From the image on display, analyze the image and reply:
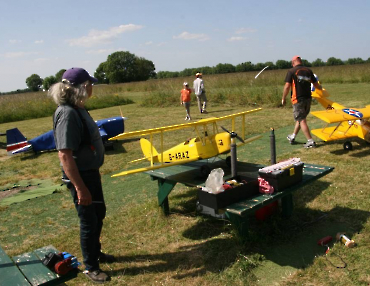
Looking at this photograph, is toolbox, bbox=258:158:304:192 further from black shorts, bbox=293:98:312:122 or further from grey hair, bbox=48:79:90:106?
black shorts, bbox=293:98:312:122

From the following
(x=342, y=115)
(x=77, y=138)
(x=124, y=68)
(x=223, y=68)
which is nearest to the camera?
(x=77, y=138)

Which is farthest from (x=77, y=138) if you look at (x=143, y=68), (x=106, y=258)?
(x=143, y=68)

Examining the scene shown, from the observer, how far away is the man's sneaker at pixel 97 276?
10.2ft

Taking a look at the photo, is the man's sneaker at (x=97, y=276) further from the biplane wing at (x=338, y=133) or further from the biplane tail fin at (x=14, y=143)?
the biplane tail fin at (x=14, y=143)

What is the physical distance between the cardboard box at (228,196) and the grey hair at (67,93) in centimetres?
140

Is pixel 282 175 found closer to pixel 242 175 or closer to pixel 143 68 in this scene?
pixel 242 175

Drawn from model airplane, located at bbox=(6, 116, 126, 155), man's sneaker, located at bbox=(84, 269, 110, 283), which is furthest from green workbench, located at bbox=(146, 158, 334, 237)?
model airplane, located at bbox=(6, 116, 126, 155)

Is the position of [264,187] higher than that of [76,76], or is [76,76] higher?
[76,76]

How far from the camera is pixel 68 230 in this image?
14.3 feet

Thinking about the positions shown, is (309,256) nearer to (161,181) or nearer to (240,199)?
(240,199)

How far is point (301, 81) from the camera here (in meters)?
7.12

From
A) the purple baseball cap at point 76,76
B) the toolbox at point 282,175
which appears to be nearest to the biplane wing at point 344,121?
the toolbox at point 282,175

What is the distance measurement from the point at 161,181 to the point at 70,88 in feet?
6.59

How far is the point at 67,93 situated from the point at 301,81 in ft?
18.3
